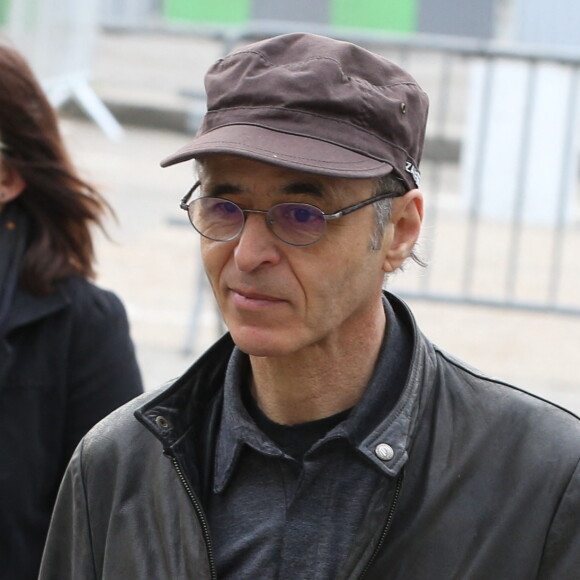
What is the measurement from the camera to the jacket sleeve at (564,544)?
81.0 inches

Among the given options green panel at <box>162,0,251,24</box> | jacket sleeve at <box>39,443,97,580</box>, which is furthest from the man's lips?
green panel at <box>162,0,251,24</box>

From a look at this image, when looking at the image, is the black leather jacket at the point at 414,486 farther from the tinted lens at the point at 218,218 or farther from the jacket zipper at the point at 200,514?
the tinted lens at the point at 218,218

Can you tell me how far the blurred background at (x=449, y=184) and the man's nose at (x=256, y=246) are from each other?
5.44 ft

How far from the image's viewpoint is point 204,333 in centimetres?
804

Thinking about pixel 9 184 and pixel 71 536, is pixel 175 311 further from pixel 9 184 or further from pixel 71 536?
pixel 71 536

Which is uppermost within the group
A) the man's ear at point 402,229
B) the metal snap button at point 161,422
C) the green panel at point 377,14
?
the man's ear at point 402,229

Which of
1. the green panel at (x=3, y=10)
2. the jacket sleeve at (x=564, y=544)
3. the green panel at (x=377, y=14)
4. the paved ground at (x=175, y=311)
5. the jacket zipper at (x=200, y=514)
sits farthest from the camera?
the green panel at (x=377, y=14)

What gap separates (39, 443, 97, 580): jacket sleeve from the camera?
2393mm

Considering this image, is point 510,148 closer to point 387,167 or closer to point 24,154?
point 24,154

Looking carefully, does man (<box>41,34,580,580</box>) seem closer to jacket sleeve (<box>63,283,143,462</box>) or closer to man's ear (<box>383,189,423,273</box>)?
man's ear (<box>383,189,423,273</box>)

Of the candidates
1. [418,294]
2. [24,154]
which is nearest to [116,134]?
[418,294]

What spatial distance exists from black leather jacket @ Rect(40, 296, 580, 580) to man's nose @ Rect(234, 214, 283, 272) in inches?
12.3

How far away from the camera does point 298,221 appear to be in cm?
214

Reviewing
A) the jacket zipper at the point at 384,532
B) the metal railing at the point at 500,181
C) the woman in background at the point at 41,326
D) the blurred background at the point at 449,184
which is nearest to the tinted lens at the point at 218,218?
the jacket zipper at the point at 384,532
